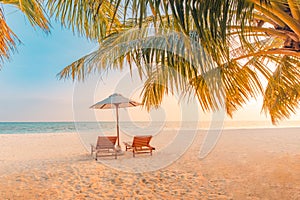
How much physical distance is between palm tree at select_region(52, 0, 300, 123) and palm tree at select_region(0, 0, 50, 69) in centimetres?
17

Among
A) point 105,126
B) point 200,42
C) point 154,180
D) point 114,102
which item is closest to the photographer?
point 200,42

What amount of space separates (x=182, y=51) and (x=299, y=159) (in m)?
5.88

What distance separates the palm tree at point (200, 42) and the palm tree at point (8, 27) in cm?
17

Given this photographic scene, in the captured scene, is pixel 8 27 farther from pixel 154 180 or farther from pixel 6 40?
pixel 154 180

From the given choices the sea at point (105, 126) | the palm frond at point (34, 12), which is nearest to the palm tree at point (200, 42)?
the palm frond at point (34, 12)

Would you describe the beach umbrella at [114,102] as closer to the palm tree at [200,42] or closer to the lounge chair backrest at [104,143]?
the lounge chair backrest at [104,143]

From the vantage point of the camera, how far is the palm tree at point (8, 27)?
2.48m

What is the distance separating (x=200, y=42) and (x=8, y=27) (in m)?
1.88

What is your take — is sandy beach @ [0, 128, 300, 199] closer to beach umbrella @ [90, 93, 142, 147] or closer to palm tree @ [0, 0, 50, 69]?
beach umbrella @ [90, 93, 142, 147]

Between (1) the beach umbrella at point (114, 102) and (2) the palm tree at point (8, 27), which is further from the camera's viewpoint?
(1) the beach umbrella at point (114, 102)

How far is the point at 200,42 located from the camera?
282cm

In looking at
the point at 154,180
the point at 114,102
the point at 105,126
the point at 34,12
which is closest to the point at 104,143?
the point at 114,102

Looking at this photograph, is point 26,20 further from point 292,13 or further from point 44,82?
point 44,82

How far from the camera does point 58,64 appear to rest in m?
26.6
